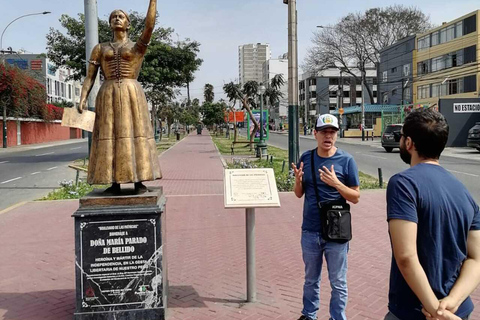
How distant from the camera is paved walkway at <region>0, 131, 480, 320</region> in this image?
14.7ft

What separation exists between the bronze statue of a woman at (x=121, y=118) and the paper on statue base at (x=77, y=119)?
87mm

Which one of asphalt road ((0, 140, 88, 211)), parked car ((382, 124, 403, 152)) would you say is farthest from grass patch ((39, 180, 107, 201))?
parked car ((382, 124, 403, 152))

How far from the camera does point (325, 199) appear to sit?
3738 mm

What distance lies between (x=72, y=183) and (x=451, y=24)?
148ft

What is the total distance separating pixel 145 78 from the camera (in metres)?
23.7

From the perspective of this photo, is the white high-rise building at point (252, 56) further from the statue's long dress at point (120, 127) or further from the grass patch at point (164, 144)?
the statue's long dress at point (120, 127)

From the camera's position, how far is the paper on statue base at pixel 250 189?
4.36m

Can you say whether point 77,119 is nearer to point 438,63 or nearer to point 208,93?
point 438,63

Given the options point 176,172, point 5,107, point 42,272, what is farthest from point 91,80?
point 5,107

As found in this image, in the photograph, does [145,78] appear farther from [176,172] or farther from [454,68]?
[454,68]

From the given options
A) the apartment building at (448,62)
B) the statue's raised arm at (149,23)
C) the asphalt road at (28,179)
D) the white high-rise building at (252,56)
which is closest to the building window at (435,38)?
the apartment building at (448,62)

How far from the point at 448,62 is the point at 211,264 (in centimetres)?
4812

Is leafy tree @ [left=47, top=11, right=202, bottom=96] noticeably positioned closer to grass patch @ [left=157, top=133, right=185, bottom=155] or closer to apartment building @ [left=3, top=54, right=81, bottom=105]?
grass patch @ [left=157, top=133, right=185, bottom=155]

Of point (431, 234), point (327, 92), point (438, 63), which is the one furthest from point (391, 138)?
point (327, 92)
